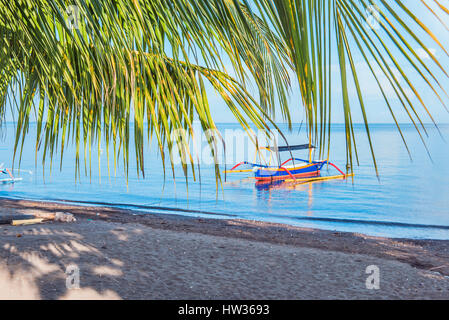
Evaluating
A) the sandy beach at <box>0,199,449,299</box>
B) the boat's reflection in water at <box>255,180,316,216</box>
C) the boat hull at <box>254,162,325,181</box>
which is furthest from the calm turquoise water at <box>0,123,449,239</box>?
the sandy beach at <box>0,199,449,299</box>

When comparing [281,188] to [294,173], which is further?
[294,173]

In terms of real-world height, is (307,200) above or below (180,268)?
below

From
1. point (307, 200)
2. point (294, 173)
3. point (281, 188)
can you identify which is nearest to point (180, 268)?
point (307, 200)

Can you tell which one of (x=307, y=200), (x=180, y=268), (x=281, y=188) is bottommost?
(x=307, y=200)

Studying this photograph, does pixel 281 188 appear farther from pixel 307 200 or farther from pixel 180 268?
pixel 180 268

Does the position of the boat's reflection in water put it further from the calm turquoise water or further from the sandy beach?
the sandy beach

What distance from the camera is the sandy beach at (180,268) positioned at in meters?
4.72

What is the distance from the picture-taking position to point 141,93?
1.89 m

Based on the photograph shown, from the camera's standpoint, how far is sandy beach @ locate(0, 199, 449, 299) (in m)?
4.72

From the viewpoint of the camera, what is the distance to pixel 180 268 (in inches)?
228

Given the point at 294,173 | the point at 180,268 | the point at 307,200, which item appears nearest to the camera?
the point at 180,268
